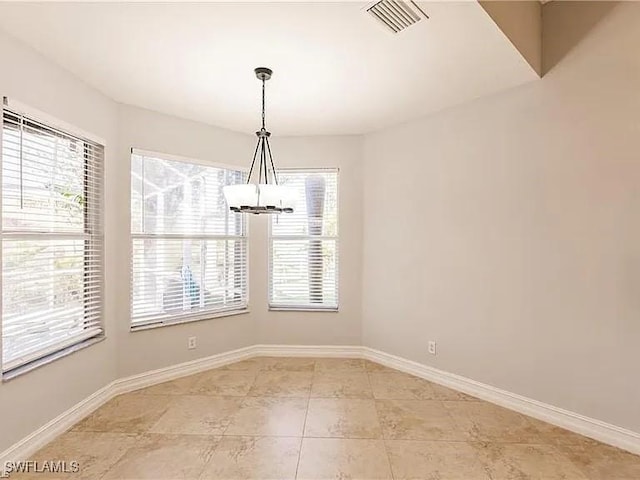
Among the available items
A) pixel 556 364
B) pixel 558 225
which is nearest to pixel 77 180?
pixel 558 225

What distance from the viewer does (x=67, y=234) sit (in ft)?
8.75

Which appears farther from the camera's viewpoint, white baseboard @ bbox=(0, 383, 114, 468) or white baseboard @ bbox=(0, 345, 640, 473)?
white baseboard @ bbox=(0, 345, 640, 473)

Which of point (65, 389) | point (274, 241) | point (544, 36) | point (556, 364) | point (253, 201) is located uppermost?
point (544, 36)

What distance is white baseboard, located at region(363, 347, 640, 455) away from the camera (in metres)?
2.36

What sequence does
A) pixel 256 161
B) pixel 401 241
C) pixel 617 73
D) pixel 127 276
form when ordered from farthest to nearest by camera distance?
pixel 256 161, pixel 401 241, pixel 127 276, pixel 617 73

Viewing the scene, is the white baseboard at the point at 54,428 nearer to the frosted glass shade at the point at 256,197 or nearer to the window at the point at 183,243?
the window at the point at 183,243

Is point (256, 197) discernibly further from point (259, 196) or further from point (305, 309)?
point (305, 309)

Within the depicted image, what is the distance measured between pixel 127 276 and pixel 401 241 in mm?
2694

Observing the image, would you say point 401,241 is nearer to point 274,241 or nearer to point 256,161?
point 274,241

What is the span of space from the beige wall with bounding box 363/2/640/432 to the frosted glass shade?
1722 millimetres

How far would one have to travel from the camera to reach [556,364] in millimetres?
2650

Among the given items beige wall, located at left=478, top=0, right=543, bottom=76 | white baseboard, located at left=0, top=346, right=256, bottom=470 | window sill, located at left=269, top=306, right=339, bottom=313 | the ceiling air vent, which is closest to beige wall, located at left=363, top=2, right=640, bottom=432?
beige wall, located at left=478, top=0, right=543, bottom=76

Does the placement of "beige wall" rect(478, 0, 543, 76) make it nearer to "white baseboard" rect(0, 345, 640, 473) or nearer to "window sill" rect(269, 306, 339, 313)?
"white baseboard" rect(0, 345, 640, 473)

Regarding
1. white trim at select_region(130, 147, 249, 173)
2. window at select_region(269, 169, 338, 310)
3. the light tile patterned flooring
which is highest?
white trim at select_region(130, 147, 249, 173)
